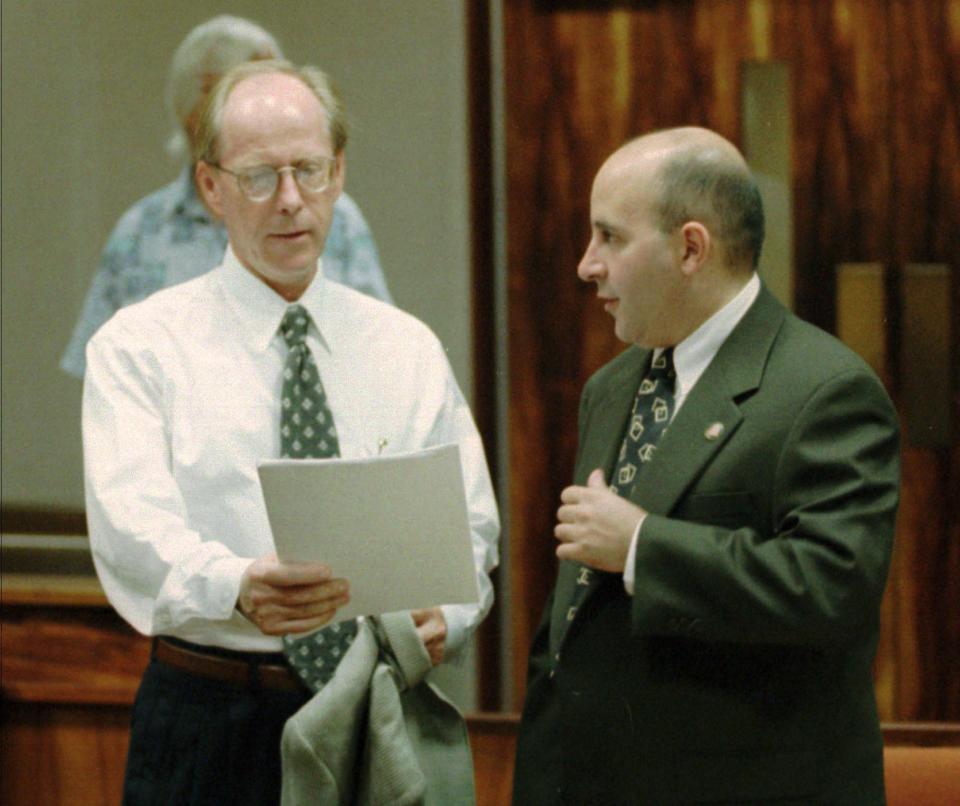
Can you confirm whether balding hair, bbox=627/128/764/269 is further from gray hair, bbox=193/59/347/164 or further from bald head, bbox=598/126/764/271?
gray hair, bbox=193/59/347/164

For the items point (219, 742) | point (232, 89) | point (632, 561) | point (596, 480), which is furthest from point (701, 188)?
point (219, 742)

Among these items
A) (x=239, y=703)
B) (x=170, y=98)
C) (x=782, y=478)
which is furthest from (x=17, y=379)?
(x=782, y=478)

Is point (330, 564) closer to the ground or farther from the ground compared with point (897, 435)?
closer to the ground

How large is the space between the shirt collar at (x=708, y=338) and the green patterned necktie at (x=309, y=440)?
1.96 feet

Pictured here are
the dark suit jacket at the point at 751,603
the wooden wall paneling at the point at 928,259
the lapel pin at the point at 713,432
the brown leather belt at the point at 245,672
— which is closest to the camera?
the dark suit jacket at the point at 751,603

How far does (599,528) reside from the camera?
2.12 meters

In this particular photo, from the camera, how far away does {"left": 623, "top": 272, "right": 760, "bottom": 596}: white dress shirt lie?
225cm

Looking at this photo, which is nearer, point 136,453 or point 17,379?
point 136,453

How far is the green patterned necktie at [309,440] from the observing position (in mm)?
2355

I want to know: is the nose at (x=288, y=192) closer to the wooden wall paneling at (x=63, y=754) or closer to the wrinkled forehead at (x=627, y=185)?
the wrinkled forehead at (x=627, y=185)

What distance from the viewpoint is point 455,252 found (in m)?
4.15

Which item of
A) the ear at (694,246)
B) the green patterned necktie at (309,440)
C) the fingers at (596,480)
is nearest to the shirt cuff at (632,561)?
the fingers at (596,480)

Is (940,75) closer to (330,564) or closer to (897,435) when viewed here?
(897,435)

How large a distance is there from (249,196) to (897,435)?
1.13 m
